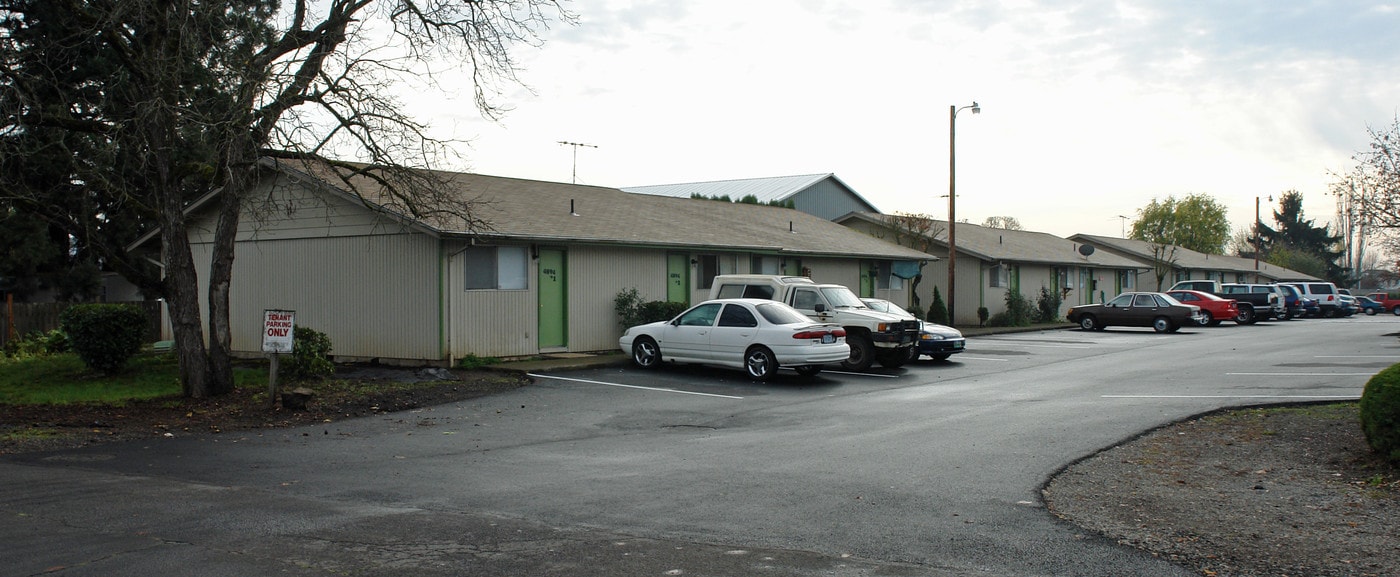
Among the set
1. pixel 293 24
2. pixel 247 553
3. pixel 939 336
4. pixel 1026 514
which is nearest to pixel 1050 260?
pixel 939 336

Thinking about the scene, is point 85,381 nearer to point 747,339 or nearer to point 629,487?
point 747,339

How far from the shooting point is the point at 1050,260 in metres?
43.3

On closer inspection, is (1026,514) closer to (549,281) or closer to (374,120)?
(374,120)

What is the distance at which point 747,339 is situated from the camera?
705 inches

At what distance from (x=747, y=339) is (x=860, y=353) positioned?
3.12 metres

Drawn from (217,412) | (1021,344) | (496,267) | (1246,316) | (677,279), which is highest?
(496,267)

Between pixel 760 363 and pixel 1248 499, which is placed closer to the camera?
pixel 1248 499

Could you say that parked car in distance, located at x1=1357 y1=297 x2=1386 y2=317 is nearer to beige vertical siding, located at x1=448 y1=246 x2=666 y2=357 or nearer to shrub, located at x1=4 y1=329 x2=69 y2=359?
beige vertical siding, located at x1=448 y1=246 x2=666 y2=357

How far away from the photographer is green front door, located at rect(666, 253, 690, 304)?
81.1 feet

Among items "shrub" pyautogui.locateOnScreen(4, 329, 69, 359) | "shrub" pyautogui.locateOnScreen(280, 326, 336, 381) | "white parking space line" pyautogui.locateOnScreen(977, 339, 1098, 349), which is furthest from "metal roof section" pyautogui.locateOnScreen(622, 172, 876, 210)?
"shrub" pyautogui.locateOnScreen(280, 326, 336, 381)

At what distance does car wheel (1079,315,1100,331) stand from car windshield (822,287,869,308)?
1812 cm

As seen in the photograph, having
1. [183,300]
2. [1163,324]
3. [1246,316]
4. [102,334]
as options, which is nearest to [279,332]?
[183,300]

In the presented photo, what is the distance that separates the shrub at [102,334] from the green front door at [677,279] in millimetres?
11385

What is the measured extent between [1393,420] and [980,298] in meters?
31.4
